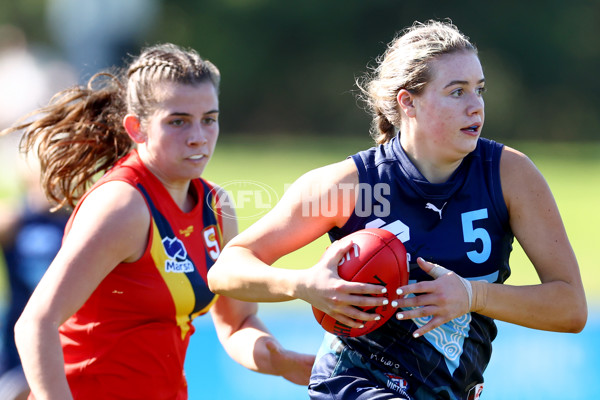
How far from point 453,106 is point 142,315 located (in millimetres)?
1478

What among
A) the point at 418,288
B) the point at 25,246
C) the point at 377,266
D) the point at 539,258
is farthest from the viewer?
the point at 25,246

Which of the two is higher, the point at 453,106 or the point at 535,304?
the point at 453,106

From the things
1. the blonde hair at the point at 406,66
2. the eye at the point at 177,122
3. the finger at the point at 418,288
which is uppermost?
the blonde hair at the point at 406,66

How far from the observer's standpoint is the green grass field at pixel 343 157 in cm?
1049

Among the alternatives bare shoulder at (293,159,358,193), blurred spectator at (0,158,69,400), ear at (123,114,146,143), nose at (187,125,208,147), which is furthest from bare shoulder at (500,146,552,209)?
blurred spectator at (0,158,69,400)

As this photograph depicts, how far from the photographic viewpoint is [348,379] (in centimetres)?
295

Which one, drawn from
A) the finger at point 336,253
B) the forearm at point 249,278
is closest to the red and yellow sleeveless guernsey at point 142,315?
the forearm at point 249,278

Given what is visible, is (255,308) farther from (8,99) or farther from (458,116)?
(8,99)

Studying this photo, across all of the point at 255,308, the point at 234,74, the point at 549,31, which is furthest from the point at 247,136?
the point at 255,308

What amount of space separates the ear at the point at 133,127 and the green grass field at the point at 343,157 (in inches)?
182

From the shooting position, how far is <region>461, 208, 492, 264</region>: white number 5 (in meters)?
2.96

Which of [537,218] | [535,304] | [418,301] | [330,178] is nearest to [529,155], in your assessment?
[537,218]

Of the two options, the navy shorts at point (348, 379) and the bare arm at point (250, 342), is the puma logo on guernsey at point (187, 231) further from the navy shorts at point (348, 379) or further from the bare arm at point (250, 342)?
the navy shorts at point (348, 379)

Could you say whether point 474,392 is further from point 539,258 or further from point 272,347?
point 272,347
